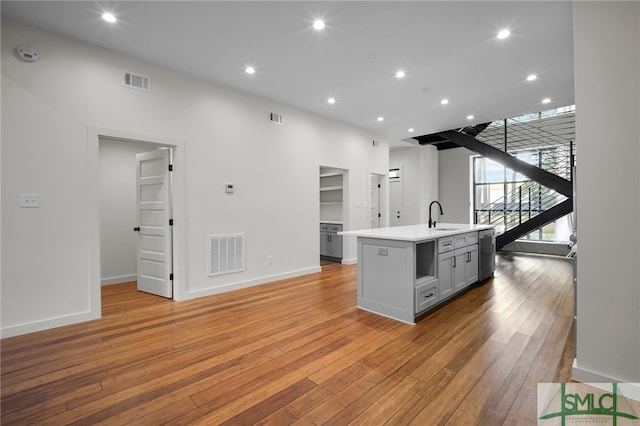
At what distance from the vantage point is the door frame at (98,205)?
325 cm

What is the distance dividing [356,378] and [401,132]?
20.1 ft

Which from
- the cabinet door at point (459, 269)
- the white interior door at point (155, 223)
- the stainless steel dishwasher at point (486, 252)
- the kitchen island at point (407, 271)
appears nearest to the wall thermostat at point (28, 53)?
the white interior door at point (155, 223)

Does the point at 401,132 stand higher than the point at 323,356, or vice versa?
the point at 401,132

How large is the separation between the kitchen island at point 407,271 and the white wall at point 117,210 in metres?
3.93

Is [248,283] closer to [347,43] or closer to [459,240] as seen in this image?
[459,240]

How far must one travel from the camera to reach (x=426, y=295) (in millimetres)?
3277

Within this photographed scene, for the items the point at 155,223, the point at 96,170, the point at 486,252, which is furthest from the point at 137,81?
the point at 486,252

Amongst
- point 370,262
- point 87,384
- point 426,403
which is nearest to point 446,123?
point 370,262

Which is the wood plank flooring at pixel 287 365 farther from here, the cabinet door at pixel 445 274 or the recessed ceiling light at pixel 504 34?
the recessed ceiling light at pixel 504 34

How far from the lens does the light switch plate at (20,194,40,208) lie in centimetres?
287

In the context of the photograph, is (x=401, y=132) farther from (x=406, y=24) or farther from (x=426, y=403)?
(x=426, y=403)

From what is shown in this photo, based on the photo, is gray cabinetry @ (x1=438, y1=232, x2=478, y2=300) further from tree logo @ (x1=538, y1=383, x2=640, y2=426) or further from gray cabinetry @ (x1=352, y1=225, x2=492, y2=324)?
tree logo @ (x1=538, y1=383, x2=640, y2=426)

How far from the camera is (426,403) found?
1.84 metres

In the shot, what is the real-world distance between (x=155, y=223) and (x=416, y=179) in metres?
6.92
